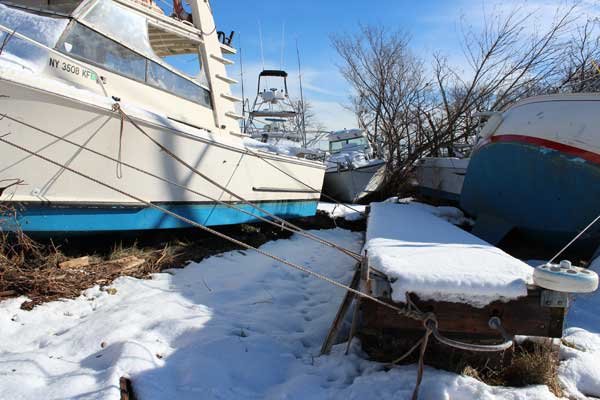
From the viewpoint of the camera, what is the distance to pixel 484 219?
21.3ft

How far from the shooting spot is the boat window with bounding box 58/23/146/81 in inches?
163

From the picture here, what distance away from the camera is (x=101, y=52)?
4.38 meters

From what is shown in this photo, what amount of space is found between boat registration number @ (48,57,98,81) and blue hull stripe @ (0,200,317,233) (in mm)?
1294

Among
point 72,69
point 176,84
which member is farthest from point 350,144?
point 72,69

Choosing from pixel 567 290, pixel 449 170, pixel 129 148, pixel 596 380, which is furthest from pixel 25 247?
pixel 449 170

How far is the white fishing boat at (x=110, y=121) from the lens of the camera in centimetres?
342

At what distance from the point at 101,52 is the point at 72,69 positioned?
1.53ft

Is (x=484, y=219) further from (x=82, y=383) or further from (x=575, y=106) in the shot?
(x=82, y=383)

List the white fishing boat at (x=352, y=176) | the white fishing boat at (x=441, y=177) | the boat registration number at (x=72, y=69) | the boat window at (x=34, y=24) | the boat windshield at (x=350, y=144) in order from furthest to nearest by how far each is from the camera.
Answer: the boat windshield at (x=350, y=144)
the white fishing boat at (x=352, y=176)
the white fishing boat at (x=441, y=177)
the boat window at (x=34, y=24)
the boat registration number at (x=72, y=69)

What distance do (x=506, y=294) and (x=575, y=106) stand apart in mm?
3539

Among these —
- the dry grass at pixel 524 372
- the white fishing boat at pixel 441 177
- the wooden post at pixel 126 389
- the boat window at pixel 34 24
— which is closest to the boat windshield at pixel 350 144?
the white fishing boat at pixel 441 177

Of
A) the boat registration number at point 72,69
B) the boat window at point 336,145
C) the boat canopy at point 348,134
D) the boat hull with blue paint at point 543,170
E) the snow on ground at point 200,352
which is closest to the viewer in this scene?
the snow on ground at point 200,352

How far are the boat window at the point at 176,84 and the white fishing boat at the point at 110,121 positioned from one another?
0.01 metres

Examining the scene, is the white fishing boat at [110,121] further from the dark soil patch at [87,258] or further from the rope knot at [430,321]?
the rope knot at [430,321]
